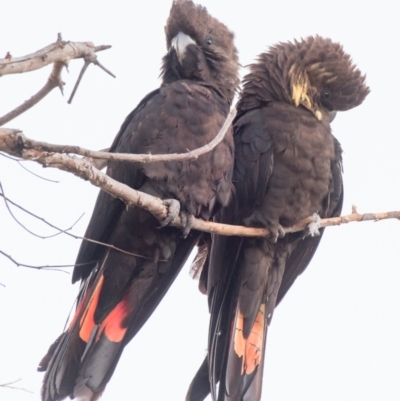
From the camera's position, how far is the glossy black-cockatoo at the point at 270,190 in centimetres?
407

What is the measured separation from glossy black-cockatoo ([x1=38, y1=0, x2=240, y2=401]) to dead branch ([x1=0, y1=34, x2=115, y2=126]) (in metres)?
1.09

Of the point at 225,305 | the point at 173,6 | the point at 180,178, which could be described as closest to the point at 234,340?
the point at 225,305

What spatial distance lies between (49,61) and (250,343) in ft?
7.71

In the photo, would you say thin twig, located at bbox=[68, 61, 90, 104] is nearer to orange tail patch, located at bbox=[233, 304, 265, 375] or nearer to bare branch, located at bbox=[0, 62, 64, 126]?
bare branch, located at bbox=[0, 62, 64, 126]

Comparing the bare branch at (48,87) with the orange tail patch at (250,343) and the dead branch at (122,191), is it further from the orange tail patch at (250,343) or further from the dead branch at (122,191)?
the orange tail patch at (250,343)

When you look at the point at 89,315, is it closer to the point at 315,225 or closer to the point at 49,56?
the point at 315,225

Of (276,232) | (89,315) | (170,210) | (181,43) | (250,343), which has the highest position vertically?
(181,43)

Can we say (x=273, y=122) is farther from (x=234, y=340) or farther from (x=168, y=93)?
(x=234, y=340)

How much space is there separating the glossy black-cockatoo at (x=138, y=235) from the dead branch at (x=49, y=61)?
109cm

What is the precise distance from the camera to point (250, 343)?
431cm

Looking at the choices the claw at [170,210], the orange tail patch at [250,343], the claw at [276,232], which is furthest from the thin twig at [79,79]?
the orange tail patch at [250,343]

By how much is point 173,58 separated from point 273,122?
668 mm

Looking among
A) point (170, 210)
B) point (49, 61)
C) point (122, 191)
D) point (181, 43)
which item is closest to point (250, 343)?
point (170, 210)

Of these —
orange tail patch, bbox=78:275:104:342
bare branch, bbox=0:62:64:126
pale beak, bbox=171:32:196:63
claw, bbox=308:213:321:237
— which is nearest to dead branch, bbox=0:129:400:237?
claw, bbox=308:213:321:237
